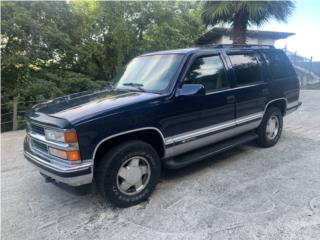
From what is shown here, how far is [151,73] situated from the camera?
432cm

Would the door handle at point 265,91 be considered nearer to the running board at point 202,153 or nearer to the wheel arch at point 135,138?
the running board at point 202,153

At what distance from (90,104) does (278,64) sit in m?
3.84

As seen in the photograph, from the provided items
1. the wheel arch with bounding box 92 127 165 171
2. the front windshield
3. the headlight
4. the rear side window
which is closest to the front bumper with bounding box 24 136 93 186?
the wheel arch with bounding box 92 127 165 171

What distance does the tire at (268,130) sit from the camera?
17.8ft

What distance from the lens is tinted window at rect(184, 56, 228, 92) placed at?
4.16m

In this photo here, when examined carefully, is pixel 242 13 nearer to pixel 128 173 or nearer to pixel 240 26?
pixel 240 26

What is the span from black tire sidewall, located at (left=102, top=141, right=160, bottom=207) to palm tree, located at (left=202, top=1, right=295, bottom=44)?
838 cm

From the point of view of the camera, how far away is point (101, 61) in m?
12.8

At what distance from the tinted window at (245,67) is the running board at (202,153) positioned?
0.96 metres

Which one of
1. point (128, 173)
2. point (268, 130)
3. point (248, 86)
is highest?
point (248, 86)

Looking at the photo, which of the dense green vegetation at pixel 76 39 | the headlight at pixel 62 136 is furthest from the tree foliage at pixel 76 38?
the headlight at pixel 62 136

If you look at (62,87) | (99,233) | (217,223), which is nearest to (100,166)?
(99,233)

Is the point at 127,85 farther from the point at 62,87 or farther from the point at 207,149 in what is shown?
the point at 62,87

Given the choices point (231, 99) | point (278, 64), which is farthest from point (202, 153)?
point (278, 64)
